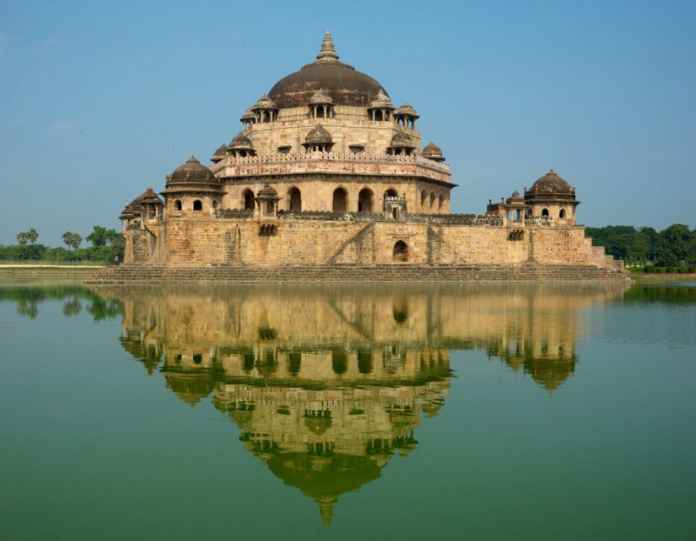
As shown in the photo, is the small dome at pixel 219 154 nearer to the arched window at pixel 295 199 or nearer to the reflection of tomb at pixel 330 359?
the arched window at pixel 295 199

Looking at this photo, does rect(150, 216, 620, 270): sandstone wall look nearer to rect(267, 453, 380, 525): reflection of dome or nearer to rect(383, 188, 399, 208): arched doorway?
rect(383, 188, 399, 208): arched doorway

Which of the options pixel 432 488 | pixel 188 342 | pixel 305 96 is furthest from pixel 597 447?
pixel 305 96

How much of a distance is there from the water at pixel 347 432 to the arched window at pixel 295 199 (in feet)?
73.8

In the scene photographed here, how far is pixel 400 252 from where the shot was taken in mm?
33781

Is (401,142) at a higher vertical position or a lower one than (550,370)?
higher

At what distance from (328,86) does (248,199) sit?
704 centimetres

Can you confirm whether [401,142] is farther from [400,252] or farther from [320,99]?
[400,252]

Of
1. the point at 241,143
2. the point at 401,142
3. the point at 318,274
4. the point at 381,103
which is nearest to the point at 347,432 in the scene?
the point at 318,274

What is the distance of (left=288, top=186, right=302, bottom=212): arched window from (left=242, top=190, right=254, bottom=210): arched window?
208cm

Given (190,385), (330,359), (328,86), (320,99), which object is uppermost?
(328,86)

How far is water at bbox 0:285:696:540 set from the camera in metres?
5.25

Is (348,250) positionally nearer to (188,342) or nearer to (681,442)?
(188,342)

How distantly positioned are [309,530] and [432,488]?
1.13 m

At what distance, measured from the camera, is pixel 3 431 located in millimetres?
7379
